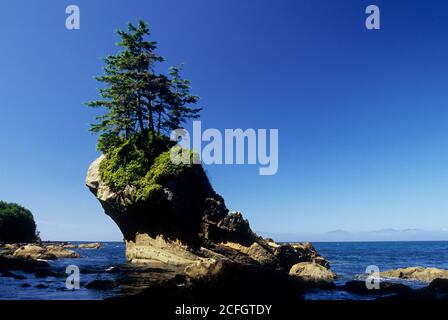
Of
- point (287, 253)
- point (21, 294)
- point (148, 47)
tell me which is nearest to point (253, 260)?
point (287, 253)

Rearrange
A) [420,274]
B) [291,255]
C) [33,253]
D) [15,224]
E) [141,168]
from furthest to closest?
[15,224]
[33,253]
[291,255]
[141,168]
[420,274]

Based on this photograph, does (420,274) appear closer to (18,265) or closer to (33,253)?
(18,265)

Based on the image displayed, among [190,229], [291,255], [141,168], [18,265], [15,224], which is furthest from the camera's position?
[15,224]

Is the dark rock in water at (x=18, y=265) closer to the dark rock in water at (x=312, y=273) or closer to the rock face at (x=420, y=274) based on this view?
the dark rock in water at (x=312, y=273)

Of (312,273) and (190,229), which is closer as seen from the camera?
(312,273)

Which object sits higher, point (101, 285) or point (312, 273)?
point (101, 285)

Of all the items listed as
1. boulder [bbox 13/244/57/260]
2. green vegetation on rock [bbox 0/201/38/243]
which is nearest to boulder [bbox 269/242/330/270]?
boulder [bbox 13/244/57/260]

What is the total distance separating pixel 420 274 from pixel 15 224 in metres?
90.9

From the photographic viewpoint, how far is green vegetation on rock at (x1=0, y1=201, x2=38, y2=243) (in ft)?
266

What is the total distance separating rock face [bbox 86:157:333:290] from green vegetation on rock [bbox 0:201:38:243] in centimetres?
6381

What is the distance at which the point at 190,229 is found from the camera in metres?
30.6

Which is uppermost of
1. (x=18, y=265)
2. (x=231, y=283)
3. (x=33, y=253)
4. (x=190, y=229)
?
(x=190, y=229)

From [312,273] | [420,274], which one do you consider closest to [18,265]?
[312,273]
